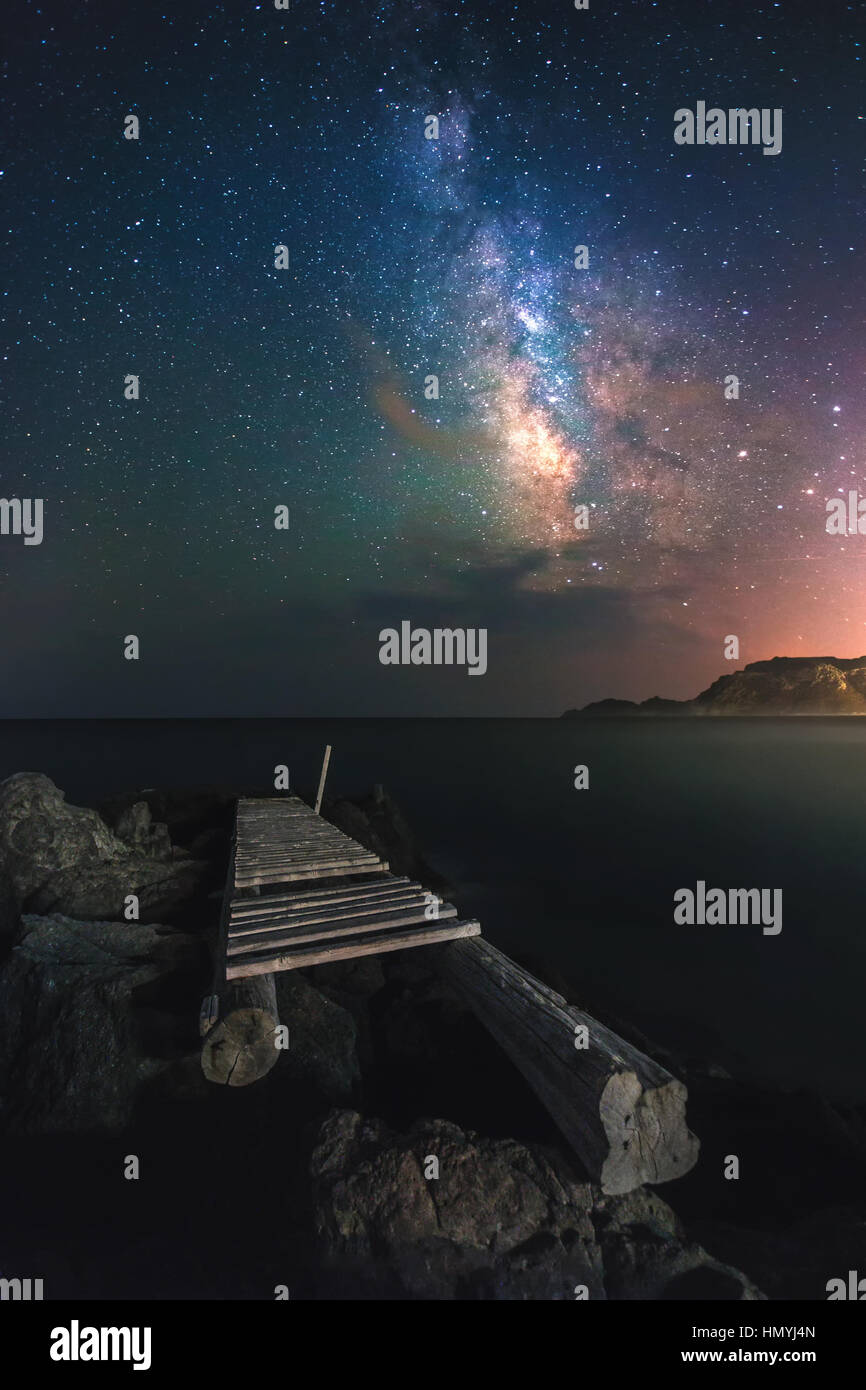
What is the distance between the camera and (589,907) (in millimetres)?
16500

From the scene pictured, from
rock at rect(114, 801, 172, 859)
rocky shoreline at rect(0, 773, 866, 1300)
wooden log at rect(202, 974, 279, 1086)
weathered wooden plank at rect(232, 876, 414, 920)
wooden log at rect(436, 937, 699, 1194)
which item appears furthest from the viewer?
rock at rect(114, 801, 172, 859)

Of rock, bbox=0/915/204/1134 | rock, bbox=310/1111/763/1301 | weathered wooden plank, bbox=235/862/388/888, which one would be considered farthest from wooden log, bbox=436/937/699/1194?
weathered wooden plank, bbox=235/862/388/888

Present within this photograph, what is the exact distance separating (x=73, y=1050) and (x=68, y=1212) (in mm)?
1239

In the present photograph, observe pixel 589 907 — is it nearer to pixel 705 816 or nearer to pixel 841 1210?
pixel 841 1210

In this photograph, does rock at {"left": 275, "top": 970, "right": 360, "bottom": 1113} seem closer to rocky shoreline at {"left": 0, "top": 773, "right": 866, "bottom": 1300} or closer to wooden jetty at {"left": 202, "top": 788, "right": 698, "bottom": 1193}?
rocky shoreline at {"left": 0, "top": 773, "right": 866, "bottom": 1300}

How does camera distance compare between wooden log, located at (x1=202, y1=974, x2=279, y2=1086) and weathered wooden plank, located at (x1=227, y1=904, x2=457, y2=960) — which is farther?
weathered wooden plank, located at (x1=227, y1=904, x2=457, y2=960)

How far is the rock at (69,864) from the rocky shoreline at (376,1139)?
0.05 meters

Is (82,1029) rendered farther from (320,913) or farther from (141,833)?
(141,833)

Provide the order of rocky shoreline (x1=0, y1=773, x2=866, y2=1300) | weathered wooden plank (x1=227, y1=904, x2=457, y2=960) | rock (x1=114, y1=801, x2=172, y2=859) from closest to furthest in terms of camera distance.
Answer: rocky shoreline (x1=0, y1=773, x2=866, y2=1300)
weathered wooden plank (x1=227, y1=904, x2=457, y2=960)
rock (x1=114, y1=801, x2=172, y2=859)

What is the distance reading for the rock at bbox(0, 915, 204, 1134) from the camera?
5.00 meters

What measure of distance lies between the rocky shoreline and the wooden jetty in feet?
1.29

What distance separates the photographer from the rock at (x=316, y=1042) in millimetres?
5164

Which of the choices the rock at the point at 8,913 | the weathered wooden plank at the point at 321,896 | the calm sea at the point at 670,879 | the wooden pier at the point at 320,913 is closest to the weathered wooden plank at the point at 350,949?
the wooden pier at the point at 320,913
